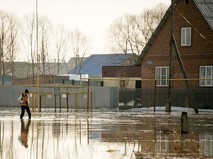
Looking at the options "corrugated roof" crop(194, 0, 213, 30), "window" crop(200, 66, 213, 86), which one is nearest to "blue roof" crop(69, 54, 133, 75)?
"corrugated roof" crop(194, 0, 213, 30)

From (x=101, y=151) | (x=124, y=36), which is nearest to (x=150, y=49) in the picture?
(x=101, y=151)

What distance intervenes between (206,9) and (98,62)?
60.2m

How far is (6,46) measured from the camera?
9369cm

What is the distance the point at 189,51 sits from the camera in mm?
47594

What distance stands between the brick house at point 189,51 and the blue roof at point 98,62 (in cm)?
4930

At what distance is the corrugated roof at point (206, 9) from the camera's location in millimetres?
46781

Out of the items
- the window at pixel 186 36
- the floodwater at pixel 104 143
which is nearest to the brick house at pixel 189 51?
the window at pixel 186 36

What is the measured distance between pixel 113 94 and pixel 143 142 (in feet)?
113

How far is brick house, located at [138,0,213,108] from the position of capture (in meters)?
46.6

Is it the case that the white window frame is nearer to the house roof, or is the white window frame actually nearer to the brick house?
the brick house

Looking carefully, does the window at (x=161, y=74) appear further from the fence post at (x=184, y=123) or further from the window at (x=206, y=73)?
the fence post at (x=184, y=123)

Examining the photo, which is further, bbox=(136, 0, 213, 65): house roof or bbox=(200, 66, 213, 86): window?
bbox=(136, 0, 213, 65): house roof

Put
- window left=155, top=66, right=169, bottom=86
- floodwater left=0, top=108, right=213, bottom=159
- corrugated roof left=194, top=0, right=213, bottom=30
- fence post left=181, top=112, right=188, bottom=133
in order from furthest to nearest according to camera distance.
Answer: window left=155, top=66, right=169, bottom=86
corrugated roof left=194, top=0, right=213, bottom=30
fence post left=181, top=112, right=188, bottom=133
floodwater left=0, top=108, right=213, bottom=159

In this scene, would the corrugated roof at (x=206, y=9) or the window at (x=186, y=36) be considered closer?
the corrugated roof at (x=206, y=9)
